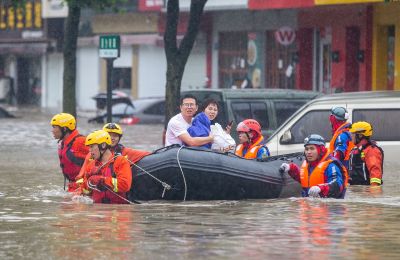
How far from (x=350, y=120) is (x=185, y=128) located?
329 cm

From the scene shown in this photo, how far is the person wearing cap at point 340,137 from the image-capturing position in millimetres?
18609

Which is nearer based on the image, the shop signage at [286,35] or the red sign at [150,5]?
the shop signage at [286,35]

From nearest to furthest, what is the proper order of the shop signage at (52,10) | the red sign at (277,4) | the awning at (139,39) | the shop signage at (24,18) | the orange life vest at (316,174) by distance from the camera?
the orange life vest at (316,174)
the red sign at (277,4)
the awning at (139,39)
the shop signage at (52,10)
the shop signage at (24,18)

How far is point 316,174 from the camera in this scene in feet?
55.0

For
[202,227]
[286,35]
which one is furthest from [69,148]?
[286,35]

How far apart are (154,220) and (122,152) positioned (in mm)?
2530

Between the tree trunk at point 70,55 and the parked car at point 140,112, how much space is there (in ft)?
24.4

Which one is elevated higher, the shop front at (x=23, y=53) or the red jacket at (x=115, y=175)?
the shop front at (x=23, y=53)

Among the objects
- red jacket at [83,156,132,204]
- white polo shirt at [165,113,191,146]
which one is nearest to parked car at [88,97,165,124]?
white polo shirt at [165,113,191,146]

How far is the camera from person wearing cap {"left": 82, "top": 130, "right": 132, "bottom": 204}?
1653 cm

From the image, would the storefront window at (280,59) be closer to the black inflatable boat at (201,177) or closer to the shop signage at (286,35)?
the shop signage at (286,35)

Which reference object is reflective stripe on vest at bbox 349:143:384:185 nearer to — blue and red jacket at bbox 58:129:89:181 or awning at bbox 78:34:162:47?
blue and red jacket at bbox 58:129:89:181

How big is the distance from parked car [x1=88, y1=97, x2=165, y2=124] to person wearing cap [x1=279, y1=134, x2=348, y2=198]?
2707 centimetres

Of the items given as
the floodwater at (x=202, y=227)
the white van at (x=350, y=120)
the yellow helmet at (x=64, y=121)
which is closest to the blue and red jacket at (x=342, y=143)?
the floodwater at (x=202, y=227)
